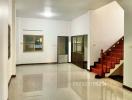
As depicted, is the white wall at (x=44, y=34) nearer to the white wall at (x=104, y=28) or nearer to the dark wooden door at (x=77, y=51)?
the dark wooden door at (x=77, y=51)

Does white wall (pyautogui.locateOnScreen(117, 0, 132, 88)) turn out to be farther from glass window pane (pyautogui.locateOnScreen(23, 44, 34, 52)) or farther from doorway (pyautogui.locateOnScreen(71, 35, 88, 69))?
glass window pane (pyautogui.locateOnScreen(23, 44, 34, 52))

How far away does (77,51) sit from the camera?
11.3m

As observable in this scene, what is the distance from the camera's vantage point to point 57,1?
715cm

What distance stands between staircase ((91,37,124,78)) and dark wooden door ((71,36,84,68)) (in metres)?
1.61

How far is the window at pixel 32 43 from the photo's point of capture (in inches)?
455

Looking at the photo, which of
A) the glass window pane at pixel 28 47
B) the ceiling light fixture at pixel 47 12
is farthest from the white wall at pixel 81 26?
the glass window pane at pixel 28 47

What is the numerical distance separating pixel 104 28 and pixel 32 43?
211 inches

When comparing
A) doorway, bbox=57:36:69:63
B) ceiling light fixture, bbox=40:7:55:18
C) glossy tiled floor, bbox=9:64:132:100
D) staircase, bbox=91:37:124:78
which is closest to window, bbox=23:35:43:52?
doorway, bbox=57:36:69:63

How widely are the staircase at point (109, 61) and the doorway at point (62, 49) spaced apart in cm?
400

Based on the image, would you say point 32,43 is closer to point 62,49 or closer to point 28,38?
point 28,38

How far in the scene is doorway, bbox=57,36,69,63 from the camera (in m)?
12.5

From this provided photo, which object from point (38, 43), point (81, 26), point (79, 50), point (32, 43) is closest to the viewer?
point (81, 26)

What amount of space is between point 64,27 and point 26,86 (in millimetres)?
7197

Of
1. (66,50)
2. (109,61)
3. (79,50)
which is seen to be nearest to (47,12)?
(79,50)
